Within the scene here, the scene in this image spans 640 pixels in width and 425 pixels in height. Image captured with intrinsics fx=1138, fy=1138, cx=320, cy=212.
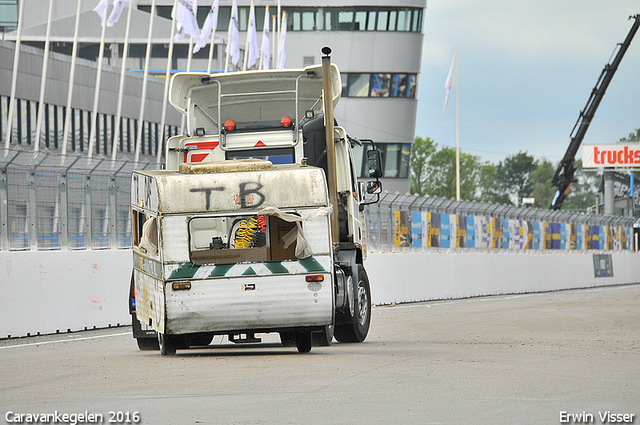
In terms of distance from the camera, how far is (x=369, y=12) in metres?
71.6

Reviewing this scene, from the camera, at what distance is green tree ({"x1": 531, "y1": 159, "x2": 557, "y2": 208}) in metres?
175

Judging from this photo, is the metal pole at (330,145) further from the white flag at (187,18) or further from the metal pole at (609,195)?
the metal pole at (609,195)

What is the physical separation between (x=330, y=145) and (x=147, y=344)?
346 cm

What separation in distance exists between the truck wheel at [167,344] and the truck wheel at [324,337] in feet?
5.95

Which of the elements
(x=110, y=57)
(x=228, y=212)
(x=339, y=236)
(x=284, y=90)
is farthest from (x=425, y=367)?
(x=110, y=57)

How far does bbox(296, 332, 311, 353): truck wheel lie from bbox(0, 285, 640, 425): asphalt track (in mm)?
230

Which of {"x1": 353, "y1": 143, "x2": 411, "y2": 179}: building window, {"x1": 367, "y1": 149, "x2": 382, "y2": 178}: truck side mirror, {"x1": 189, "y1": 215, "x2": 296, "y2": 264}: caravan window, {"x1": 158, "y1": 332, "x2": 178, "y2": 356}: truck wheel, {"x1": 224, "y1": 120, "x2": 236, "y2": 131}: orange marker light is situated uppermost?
{"x1": 353, "y1": 143, "x2": 411, "y2": 179}: building window

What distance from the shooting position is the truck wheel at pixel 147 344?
14484mm

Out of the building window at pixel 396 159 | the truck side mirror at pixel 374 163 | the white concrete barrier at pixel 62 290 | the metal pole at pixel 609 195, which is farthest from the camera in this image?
the building window at pixel 396 159

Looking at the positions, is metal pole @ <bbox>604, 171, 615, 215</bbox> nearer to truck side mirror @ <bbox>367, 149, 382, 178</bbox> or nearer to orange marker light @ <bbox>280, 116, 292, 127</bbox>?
truck side mirror @ <bbox>367, 149, 382, 178</bbox>

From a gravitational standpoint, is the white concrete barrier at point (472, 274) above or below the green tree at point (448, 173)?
below

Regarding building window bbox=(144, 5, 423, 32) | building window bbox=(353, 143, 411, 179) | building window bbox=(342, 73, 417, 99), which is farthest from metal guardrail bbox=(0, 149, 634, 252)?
building window bbox=(353, 143, 411, 179)

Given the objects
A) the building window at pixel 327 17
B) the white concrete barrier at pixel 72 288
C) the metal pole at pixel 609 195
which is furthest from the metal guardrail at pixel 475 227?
the building window at pixel 327 17

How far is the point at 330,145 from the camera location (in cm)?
1462
